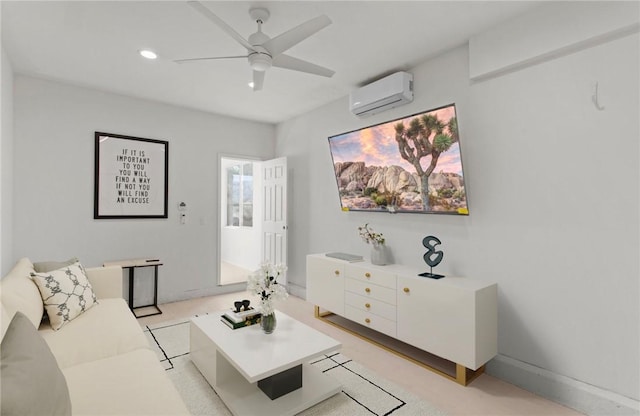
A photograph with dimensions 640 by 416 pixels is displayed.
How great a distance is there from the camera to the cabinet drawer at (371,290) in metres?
2.86

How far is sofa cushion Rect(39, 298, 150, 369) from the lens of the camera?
6.06 feet

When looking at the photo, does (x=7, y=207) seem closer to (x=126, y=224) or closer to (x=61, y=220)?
(x=61, y=220)

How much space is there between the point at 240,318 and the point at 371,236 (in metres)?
1.57

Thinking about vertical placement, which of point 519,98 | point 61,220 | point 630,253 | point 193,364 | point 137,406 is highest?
point 519,98

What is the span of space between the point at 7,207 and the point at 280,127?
3.39m

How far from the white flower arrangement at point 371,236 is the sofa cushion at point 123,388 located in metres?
2.16

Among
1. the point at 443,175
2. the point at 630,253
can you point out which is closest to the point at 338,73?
the point at 443,175

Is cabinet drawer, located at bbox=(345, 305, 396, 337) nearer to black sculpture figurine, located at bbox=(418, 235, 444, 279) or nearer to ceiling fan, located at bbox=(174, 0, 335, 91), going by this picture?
black sculpture figurine, located at bbox=(418, 235, 444, 279)

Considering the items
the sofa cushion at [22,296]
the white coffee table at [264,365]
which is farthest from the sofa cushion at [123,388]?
the sofa cushion at [22,296]

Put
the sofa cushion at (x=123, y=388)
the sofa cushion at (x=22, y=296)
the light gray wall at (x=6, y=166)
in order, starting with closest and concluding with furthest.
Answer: the sofa cushion at (x=123, y=388) < the sofa cushion at (x=22, y=296) < the light gray wall at (x=6, y=166)

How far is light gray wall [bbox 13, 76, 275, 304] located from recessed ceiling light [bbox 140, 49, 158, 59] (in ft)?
4.40

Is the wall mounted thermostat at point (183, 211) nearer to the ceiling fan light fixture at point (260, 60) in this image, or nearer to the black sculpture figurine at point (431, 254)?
the ceiling fan light fixture at point (260, 60)

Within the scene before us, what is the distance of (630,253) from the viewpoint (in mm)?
1942

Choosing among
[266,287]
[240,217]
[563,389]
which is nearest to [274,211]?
[240,217]
